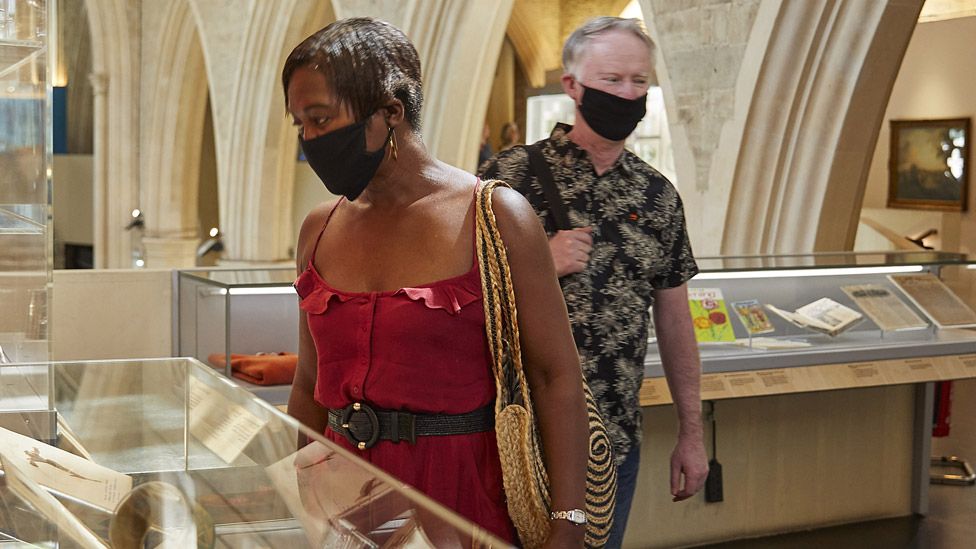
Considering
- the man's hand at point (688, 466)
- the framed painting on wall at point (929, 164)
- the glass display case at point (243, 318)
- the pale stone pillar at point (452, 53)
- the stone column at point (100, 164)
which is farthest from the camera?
the stone column at point (100, 164)

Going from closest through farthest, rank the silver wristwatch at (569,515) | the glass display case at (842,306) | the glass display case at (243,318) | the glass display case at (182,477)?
1. the glass display case at (182,477)
2. the silver wristwatch at (569,515)
3. the glass display case at (243,318)
4. the glass display case at (842,306)

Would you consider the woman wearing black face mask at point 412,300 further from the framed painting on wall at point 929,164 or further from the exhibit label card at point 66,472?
the framed painting on wall at point 929,164

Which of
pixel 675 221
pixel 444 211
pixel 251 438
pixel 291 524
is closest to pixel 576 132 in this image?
pixel 675 221

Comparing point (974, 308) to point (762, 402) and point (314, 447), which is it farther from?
point (314, 447)

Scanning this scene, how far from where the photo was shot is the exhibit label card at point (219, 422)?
1.36 meters

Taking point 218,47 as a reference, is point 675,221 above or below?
below

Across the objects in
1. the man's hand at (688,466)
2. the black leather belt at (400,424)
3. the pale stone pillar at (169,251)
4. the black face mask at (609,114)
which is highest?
the black face mask at (609,114)

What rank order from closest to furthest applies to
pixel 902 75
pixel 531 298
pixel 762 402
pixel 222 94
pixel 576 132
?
1. pixel 531 298
2. pixel 576 132
3. pixel 762 402
4. pixel 902 75
5. pixel 222 94

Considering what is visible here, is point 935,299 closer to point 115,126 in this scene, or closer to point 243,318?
point 243,318

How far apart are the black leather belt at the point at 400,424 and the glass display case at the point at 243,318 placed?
236 cm

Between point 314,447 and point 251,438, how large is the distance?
0.11 metres

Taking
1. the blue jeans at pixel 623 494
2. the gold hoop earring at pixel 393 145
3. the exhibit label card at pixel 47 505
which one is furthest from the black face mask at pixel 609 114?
the exhibit label card at pixel 47 505

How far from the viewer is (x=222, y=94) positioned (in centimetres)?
1431

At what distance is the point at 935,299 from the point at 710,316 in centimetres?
129
